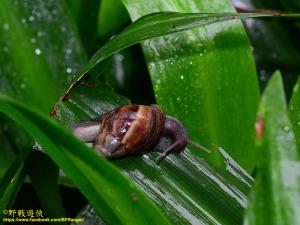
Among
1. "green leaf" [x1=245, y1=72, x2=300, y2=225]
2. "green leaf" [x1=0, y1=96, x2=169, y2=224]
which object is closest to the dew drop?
"green leaf" [x1=0, y1=96, x2=169, y2=224]

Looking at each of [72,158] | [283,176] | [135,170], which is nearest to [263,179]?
[283,176]

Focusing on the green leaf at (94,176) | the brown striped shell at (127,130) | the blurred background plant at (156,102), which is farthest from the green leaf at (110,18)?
the green leaf at (94,176)

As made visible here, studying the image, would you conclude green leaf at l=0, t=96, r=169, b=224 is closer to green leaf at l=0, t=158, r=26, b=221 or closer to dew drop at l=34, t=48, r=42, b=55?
green leaf at l=0, t=158, r=26, b=221

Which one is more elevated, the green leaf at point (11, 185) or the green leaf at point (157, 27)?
the green leaf at point (157, 27)

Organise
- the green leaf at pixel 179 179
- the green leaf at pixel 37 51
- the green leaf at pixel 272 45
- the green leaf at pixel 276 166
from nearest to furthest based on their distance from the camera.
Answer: the green leaf at pixel 276 166 < the green leaf at pixel 179 179 < the green leaf at pixel 37 51 < the green leaf at pixel 272 45

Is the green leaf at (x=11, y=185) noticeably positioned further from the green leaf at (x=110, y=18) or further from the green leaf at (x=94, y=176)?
the green leaf at (x=110, y=18)

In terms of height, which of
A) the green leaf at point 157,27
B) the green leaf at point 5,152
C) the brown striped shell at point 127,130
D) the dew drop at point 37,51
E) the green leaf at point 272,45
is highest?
the dew drop at point 37,51

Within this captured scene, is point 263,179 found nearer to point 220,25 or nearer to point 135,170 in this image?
point 135,170

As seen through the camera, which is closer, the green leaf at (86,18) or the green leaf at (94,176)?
the green leaf at (94,176)
